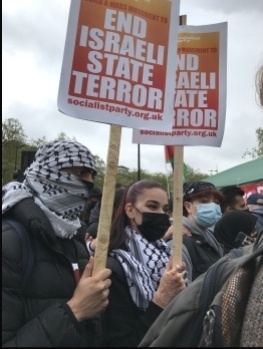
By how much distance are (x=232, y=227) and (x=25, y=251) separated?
2.53m

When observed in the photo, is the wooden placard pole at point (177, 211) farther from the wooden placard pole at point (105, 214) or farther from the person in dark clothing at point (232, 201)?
the person in dark clothing at point (232, 201)

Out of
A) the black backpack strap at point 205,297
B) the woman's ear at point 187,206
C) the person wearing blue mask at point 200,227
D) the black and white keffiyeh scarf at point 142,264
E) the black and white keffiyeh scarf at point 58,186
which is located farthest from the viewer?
the woman's ear at point 187,206

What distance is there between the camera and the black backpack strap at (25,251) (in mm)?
1808

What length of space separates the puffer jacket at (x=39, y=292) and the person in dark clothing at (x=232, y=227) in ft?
7.35

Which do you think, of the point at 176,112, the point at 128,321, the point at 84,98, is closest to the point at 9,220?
the point at 84,98

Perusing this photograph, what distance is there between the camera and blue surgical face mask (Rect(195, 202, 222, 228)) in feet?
12.4

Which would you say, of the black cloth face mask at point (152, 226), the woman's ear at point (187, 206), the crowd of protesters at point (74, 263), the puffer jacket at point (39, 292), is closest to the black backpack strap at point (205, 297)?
the crowd of protesters at point (74, 263)

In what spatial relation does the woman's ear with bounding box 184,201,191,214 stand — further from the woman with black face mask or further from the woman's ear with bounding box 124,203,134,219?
the woman's ear with bounding box 124,203,134,219

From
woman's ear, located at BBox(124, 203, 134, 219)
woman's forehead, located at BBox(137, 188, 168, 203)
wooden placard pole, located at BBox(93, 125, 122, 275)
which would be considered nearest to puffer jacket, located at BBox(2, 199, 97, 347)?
wooden placard pole, located at BBox(93, 125, 122, 275)

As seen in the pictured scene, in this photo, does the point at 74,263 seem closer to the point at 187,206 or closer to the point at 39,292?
the point at 39,292

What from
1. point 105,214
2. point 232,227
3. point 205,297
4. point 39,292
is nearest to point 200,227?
point 232,227

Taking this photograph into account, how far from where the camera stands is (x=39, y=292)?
1.84 m

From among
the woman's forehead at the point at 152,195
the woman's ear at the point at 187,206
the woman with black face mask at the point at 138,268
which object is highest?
the woman's forehead at the point at 152,195

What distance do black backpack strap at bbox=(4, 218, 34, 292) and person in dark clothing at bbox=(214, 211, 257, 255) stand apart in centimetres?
246
